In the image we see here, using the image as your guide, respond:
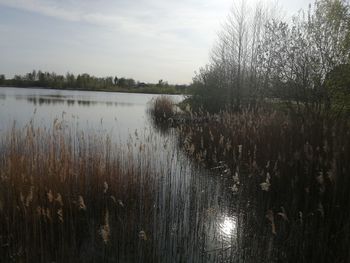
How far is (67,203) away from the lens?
13.4 ft

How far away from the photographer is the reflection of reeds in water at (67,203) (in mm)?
3475

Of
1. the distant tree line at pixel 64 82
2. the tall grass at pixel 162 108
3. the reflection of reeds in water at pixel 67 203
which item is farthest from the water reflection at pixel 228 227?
the distant tree line at pixel 64 82

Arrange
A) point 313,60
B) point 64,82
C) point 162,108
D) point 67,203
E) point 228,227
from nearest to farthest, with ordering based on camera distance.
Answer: point 67,203 → point 228,227 → point 313,60 → point 162,108 → point 64,82

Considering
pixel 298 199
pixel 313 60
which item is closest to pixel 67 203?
pixel 298 199

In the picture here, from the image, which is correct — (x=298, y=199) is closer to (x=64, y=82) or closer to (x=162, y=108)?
(x=162, y=108)

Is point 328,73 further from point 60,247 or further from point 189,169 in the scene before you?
point 60,247

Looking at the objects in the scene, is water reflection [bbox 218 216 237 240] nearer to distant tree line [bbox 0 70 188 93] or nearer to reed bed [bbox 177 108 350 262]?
reed bed [bbox 177 108 350 262]

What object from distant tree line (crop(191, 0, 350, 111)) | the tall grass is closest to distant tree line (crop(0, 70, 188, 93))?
the tall grass

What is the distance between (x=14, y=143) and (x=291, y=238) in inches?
149

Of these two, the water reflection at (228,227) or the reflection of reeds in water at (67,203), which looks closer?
the reflection of reeds in water at (67,203)

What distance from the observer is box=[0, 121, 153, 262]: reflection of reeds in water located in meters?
3.47

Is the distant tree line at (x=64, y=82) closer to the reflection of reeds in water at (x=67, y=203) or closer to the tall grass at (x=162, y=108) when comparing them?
the tall grass at (x=162, y=108)

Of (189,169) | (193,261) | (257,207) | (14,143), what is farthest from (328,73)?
(14,143)

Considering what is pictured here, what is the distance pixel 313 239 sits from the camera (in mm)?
3285
